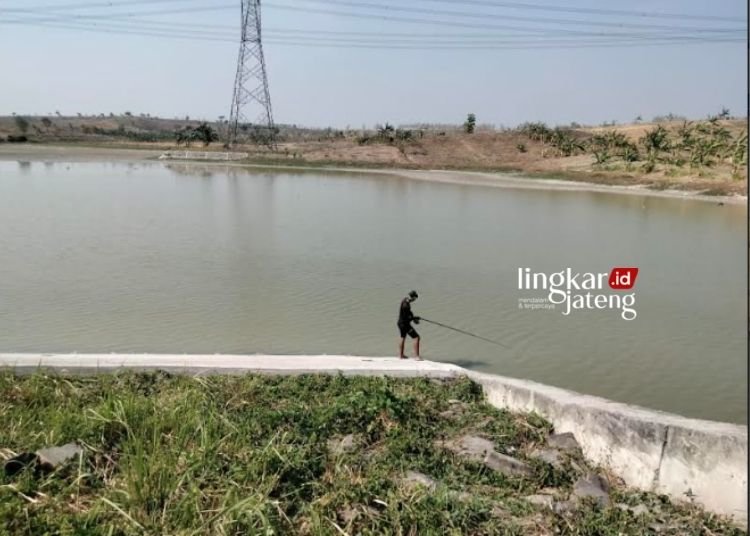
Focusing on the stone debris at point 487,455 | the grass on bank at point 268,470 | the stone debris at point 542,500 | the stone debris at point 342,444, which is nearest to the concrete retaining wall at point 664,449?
the grass on bank at point 268,470

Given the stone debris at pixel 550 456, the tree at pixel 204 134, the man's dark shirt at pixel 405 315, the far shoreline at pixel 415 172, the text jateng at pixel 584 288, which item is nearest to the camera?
the stone debris at pixel 550 456

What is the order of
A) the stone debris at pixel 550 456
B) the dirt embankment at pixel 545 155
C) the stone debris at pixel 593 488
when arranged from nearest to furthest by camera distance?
the stone debris at pixel 593 488 → the stone debris at pixel 550 456 → the dirt embankment at pixel 545 155

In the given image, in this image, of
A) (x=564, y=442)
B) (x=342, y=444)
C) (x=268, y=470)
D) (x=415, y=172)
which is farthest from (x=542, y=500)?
(x=415, y=172)

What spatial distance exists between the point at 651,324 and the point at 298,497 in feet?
24.4

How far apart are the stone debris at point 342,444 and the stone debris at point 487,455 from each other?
2.53ft

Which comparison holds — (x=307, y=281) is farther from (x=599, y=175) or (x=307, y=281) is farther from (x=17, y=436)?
(x=599, y=175)

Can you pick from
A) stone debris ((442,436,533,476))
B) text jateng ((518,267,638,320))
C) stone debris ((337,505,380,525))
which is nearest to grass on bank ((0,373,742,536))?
stone debris ((337,505,380,525))

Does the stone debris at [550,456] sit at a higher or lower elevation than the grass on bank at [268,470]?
lower

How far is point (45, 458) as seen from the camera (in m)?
4.00

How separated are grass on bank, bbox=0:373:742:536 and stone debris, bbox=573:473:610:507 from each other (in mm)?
98

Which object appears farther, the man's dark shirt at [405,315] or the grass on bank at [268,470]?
the man's dark shirt at [405,315]

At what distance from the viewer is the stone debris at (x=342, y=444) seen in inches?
185

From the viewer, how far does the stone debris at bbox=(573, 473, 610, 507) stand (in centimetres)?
438

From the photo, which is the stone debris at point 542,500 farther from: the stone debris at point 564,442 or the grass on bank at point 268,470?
the stone debris at point 564,442
